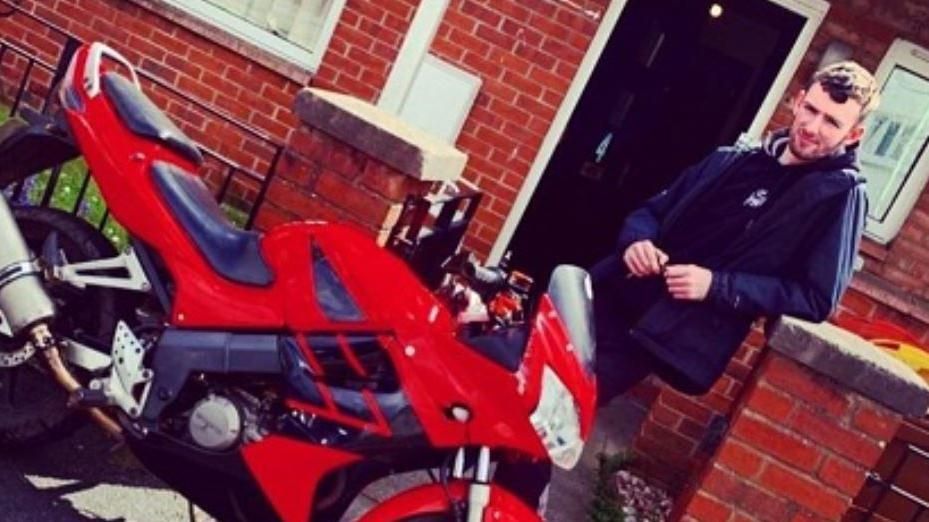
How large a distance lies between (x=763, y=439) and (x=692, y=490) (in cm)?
32

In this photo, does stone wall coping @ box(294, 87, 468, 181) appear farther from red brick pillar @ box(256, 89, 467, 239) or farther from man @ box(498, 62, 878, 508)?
man @ box(498, 62, 878, 508)

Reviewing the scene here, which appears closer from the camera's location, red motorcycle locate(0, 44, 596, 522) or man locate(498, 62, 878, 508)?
red motorcycle locate(0, 44, 596, 522)

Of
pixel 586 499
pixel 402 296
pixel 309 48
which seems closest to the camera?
pixel 402 296

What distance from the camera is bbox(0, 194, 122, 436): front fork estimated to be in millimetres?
2840

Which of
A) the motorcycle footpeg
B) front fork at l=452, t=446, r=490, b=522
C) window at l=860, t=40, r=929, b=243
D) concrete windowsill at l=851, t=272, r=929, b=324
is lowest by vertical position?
the motorcycle footpeg

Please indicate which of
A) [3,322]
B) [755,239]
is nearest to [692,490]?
[755,239]

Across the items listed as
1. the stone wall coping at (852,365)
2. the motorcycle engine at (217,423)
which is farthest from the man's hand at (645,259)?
the motorcycle engine at (217,423)

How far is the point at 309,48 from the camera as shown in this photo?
6.62 metres

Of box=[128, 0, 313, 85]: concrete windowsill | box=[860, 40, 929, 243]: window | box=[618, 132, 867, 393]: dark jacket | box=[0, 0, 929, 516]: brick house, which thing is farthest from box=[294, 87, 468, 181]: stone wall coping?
box=[860, 40, 929, 243]: window

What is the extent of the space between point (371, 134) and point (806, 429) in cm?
187

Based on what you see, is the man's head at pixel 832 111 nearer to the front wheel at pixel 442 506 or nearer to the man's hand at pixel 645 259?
the man's hand at pixel 645 259

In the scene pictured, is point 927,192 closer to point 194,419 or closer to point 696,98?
point 696,98

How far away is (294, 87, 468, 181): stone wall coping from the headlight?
1445 millimetres

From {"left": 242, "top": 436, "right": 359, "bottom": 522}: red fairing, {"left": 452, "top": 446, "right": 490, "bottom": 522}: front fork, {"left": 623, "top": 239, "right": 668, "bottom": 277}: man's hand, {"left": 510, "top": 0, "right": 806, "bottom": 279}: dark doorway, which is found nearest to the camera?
{"left": 452, "top": 446, "right": 490, "bottom": 522}: front fork
